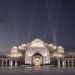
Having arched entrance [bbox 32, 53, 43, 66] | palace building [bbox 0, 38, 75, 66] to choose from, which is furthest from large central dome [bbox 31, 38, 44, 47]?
arched entrance [bbox 32, 53, 43, 66]

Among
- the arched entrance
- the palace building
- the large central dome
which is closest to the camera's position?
the palace building

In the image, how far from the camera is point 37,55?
83.6 m

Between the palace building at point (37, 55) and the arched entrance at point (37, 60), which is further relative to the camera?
the arched entrance at point (37, 60)

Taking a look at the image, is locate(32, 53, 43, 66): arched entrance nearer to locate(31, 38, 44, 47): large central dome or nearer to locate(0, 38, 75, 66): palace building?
locate(0, 38, 75, 66): palace building

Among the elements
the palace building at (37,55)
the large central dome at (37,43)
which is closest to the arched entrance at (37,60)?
the palace building at (37,55)

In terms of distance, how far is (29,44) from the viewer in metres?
86.7

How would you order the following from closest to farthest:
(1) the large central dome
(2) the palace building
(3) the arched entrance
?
(2) the palace building < (3) the arched entrance < (1) the large central dome

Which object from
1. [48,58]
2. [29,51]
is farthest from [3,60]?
[48,58]

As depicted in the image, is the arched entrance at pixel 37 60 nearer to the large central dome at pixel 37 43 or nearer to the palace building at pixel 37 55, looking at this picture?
the palace building at pixel 37 55

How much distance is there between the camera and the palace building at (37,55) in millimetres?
80625

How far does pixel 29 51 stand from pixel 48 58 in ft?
25.0

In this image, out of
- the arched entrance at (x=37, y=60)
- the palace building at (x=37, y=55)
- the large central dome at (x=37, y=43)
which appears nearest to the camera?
the palace building at (x=37, y=55)

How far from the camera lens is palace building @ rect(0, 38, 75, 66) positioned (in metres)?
A: 80.6

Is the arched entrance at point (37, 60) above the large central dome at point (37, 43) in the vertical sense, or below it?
below
